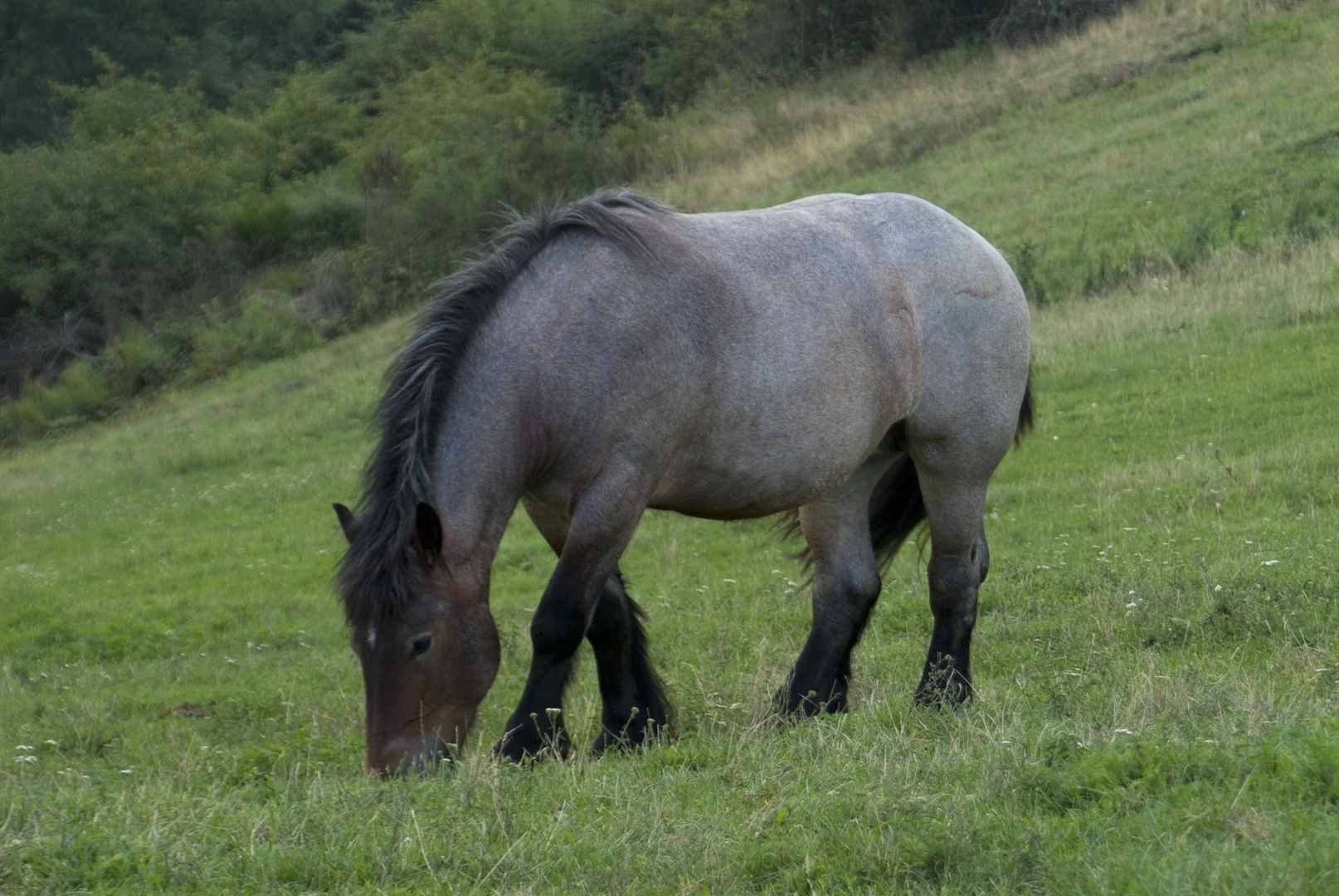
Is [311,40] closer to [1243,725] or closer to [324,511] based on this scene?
[324,511]

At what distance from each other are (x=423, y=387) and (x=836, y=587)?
2321mm

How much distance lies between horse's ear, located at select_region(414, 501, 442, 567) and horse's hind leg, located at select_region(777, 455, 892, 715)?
1.83 meters

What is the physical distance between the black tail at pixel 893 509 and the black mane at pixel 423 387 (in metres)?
1.93

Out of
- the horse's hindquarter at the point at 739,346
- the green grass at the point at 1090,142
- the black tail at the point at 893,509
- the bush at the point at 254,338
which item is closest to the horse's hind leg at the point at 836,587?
the black tail at the point at 893,509

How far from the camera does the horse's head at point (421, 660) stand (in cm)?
455

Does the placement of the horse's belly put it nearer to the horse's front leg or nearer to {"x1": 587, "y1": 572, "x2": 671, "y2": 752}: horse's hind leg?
the horse's front leg

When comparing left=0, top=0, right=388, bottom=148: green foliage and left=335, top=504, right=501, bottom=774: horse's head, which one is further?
left=0, top=0, right=388, bottom=148: green foliage

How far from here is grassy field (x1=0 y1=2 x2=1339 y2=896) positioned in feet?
10.6

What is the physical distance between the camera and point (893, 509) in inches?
260

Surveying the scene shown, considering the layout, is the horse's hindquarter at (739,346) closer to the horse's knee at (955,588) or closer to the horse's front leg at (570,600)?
the horse's front leg at (570,600)

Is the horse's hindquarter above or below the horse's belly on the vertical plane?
above

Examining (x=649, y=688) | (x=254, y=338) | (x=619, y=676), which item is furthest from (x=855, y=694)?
(x=254, y=338)

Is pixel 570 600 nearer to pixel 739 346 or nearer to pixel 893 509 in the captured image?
pixel 739 346

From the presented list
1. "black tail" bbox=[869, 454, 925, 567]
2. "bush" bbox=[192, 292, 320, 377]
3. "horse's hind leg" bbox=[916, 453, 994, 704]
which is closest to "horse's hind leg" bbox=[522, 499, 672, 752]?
"horse's hind leg" bbox=[916, 453, 994, 704]
